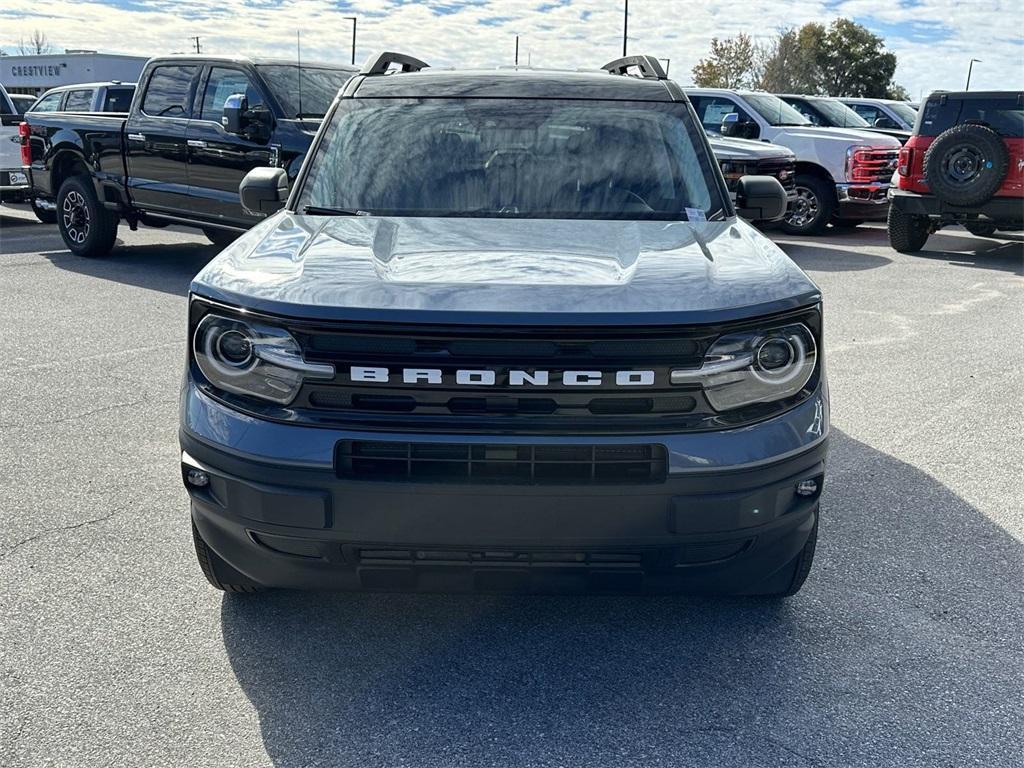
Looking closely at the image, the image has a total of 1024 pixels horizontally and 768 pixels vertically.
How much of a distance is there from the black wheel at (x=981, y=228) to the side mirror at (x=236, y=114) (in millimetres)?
8305

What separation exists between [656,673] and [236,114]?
6837 mm

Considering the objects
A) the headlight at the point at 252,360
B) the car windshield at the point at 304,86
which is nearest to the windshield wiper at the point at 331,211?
the headlight at the point at 252,360

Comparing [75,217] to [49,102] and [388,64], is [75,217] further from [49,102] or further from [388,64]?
[388,64]

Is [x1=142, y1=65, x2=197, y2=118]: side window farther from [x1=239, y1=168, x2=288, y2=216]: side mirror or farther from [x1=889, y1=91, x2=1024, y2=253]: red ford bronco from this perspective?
[x1=889, y1=91, x2=1024, y2=253]: red ford bronco

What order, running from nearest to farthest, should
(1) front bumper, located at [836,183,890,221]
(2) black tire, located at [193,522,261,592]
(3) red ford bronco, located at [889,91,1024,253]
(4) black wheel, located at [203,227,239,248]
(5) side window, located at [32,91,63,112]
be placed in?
(2) black tire, located at [193,522,261,592] < (3) red ford bronco, located at [889,91,1024,253] < (4) black wheel, located at [203,227,239,248] < (1) front bumper, located at [836,183,890,221] < (5) side window, located at [32,91,63,112]

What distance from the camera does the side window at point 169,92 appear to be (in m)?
10.1

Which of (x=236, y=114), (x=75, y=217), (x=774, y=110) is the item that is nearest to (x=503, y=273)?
(x=236, y=114)

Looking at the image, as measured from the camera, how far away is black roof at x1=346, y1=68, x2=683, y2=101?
4395 mm

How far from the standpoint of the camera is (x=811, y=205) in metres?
14.0

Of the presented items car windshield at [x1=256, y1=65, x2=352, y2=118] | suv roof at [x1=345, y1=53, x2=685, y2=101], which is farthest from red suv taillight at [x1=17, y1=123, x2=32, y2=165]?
suv roof at [x1=345, y1=53, x2=685, y2=101]

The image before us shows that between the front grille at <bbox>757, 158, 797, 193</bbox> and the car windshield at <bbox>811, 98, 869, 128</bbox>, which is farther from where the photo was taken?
the car windshield at <bbox>811, 98, 869, 128</bbox>

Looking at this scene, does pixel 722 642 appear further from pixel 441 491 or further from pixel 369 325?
pixel 369 325

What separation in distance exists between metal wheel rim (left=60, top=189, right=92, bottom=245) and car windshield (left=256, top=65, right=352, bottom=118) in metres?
2.89

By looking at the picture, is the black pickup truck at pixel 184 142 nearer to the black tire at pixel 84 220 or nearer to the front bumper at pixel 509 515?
the black tire at pixel 84 220
